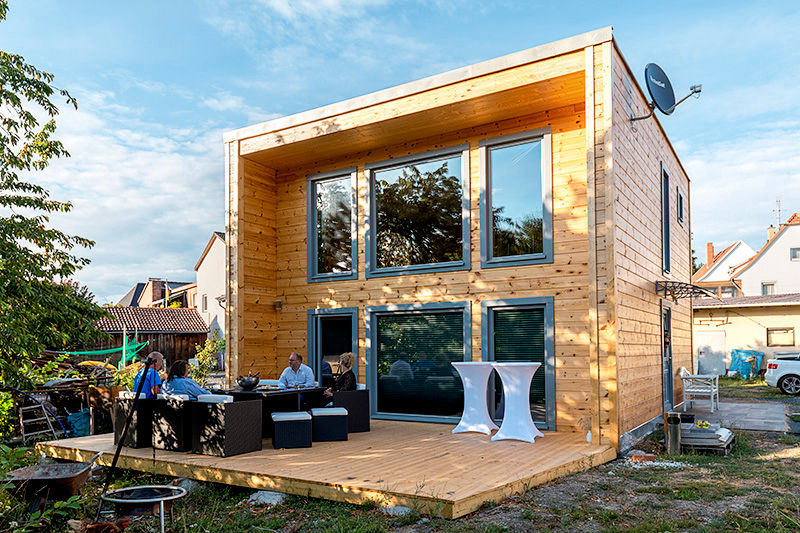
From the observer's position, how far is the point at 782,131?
26906 millimetres

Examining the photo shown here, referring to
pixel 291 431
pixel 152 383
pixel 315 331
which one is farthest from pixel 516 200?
pixel 152 383

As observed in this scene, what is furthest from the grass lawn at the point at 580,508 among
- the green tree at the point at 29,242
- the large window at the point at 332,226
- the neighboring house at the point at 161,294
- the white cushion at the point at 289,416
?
the neighboring house at the point at 161,294

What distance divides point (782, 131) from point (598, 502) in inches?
1094

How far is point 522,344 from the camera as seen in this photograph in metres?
8.84

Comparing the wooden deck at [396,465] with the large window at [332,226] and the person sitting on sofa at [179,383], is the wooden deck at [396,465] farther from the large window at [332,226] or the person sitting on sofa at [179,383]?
the large window at [332,226]

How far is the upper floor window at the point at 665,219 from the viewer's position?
11.5 metres

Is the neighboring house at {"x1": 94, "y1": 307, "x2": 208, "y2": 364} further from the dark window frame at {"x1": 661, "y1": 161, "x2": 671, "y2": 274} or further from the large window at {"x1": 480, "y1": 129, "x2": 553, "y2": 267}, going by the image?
the dark window frame at {"x1": 661, "y1": 161, "x2": 671, "y2": 274}

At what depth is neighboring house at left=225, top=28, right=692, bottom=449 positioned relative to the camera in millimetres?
7773

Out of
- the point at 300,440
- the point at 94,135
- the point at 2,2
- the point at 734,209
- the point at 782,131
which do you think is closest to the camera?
the point at 300,440

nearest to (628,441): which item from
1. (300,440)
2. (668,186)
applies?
(300,440)

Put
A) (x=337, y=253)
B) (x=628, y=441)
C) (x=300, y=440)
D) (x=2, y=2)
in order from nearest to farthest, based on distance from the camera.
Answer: (x=300, y=440) → (x=628, y=441) → (x=2, y=2) → (x=337, y=253)

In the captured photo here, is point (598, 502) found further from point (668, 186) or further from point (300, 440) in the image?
point (668, 186)

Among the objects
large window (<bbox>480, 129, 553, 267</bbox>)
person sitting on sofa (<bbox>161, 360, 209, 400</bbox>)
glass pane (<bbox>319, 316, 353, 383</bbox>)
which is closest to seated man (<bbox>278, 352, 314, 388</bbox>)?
person sitting on sofa (<bbox>161, 360, 209, 400</bbox>)

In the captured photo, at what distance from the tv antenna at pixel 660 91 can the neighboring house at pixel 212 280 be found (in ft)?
100
